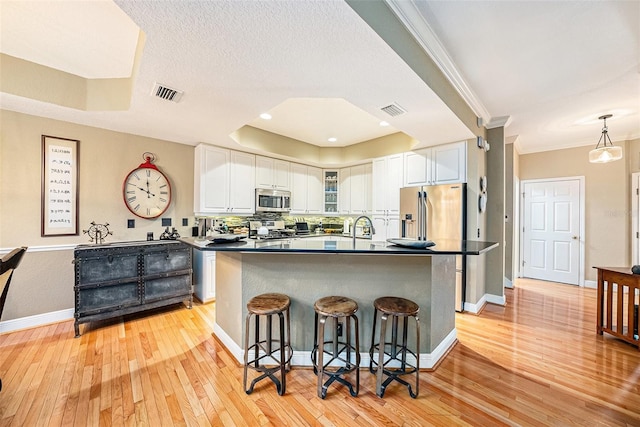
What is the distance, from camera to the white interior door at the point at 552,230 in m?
4.90

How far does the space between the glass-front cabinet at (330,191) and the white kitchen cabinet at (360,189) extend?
398mm

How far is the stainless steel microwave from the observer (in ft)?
14.7

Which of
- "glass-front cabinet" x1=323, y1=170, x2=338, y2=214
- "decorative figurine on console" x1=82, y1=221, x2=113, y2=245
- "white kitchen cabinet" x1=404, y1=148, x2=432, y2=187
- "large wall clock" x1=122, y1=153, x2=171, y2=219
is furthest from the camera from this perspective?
"glass-front cabinet" x1=323, y1=170, x2=338, y2=214

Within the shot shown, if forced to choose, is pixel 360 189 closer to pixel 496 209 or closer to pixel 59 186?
pixel 496 209

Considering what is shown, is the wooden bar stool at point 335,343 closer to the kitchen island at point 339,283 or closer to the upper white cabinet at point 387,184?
the kitchen island at point 339,283

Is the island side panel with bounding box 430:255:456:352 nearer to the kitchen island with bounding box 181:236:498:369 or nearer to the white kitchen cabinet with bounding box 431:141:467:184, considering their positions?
the kitchen island with bounding box 181:236:498:369

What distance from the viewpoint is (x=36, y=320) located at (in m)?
2.87

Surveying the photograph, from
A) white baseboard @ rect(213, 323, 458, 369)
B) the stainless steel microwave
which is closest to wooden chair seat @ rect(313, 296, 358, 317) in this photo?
white baseboard @ rect(213, 323, 458, 369)

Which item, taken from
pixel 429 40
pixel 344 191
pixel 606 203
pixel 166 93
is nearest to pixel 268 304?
pixel 166 93

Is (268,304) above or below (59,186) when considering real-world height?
below

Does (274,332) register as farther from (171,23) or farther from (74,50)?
(74,50)

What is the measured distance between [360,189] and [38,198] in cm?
479

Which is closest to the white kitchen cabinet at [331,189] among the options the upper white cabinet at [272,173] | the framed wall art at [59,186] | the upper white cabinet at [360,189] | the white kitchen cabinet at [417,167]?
the upper white cabinet at [360,189]

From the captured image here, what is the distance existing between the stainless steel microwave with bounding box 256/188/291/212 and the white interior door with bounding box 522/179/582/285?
207 inches
